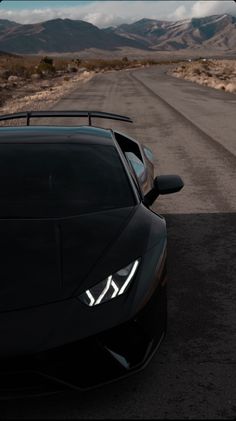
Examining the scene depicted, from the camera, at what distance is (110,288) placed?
9.77ft

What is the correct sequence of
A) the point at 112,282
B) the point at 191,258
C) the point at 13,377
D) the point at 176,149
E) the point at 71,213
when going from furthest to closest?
the point at 176,149 < the point at 191,258 < the point at 71,213 < the point at 112,282 < the point at 13,377

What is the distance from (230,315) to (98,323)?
5.63 ft

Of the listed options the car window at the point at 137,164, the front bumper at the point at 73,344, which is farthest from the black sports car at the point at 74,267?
the car window at the point at 137,164

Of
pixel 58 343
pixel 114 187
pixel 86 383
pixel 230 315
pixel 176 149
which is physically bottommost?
pixel 176 149

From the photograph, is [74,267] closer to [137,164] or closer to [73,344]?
[73,344]

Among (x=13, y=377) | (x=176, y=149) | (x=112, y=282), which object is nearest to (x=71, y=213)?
(x=112, y=282)

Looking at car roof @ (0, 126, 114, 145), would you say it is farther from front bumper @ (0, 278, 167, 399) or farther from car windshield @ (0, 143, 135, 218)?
front bumper @ (0, 278, 167, 399)

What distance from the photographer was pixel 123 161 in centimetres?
436

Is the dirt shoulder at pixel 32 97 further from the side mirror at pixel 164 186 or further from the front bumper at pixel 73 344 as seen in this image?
the front bumper at pixel 73 344

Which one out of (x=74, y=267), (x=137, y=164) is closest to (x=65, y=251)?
(x=74, y=267)

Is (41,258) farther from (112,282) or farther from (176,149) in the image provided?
(176,149)

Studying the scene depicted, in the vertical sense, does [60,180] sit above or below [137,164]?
above

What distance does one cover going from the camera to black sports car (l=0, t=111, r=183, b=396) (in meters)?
2.67

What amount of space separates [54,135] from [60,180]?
70 centimetres
